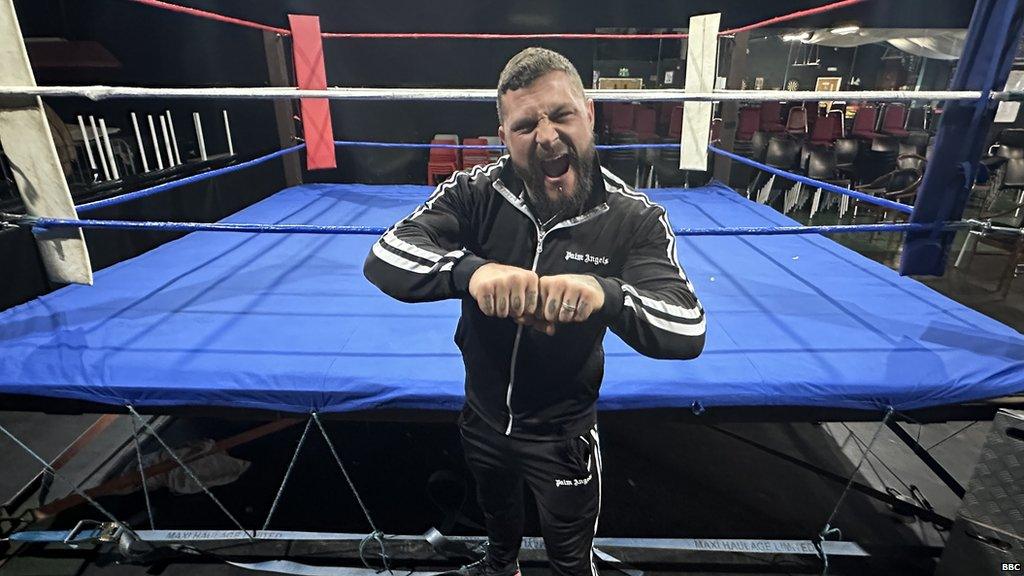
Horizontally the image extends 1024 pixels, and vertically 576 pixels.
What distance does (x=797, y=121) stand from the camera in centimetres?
777

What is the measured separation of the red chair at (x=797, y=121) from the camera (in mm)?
7672

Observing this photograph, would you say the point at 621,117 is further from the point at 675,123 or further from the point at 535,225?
the point at 535,225

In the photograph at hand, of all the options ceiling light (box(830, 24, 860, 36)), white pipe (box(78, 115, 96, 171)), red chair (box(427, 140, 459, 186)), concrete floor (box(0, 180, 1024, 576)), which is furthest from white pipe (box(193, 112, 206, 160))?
ceiling light (box(830, 24, 860, 36))

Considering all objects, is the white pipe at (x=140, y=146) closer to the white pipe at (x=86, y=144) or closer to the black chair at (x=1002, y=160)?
the white pipe at (x=86, y=144)

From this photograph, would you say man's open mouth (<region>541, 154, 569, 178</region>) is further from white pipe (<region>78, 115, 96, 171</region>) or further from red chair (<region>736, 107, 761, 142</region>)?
red chair (<region>736, 107, 761, 142</region>)

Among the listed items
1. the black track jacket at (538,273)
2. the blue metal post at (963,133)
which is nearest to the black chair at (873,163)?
the blue metal post at (963,133)

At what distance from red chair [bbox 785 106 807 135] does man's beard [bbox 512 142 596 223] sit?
812 centimetres

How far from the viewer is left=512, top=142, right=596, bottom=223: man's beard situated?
99 cm

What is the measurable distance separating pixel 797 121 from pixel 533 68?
8444mm

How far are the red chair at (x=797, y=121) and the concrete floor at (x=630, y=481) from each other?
633 centimetres

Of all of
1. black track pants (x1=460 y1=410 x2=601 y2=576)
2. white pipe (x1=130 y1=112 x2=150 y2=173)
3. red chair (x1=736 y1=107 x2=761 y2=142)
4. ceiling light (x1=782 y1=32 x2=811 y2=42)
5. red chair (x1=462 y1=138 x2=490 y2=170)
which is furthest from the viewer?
ceiling light (x1=782 y1=32 x2=811 y2=42)

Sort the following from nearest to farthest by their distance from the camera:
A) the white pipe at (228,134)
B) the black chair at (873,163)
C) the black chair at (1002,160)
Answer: the white pipe at (228,134) < the black chair at (1002,160) < the black chair at (873,163)

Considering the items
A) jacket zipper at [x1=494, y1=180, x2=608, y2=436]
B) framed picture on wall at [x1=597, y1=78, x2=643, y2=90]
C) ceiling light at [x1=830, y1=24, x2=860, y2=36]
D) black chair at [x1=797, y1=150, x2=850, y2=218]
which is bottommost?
black chair at [x1=797, y1=150, x2=850, y2=218]

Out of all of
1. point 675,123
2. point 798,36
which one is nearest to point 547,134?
point 675,123
